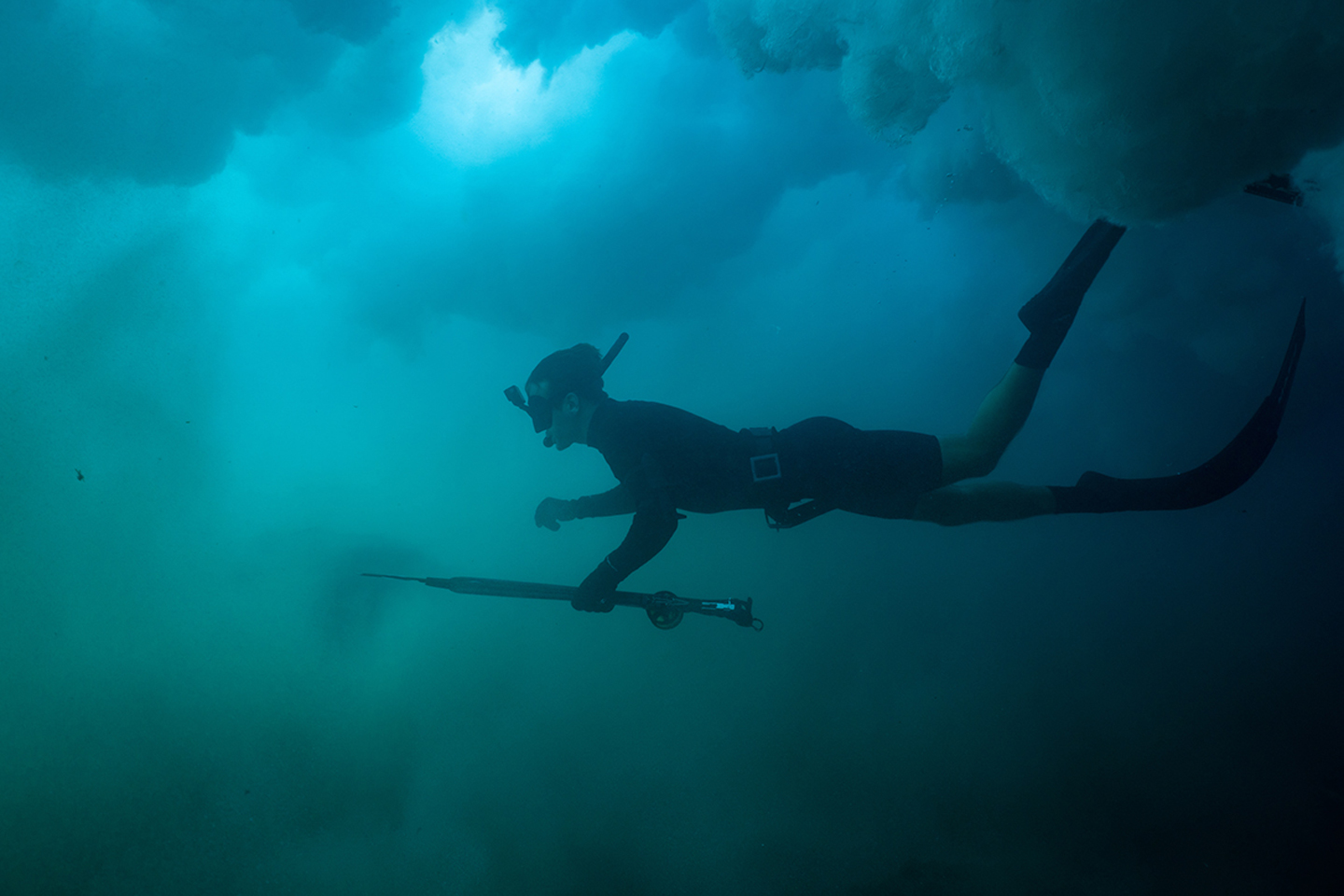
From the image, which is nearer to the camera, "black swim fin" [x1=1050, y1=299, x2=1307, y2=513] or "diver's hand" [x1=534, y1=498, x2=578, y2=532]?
"black swim fin" [x1=1050, y1=299, x2=1307, y2=513]

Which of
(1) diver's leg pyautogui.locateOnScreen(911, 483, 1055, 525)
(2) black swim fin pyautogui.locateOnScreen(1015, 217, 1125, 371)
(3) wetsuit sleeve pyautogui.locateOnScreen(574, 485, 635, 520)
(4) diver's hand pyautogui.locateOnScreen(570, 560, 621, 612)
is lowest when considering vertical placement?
(4) diver's hand pyautogui.locateOnScreen(570, 560, 621, 612)

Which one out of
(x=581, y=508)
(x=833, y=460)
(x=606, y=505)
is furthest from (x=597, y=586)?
(x=833, y=460)

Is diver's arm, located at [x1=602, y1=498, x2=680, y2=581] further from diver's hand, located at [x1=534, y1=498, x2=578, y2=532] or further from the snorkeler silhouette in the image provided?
diver's hand, located at [x1=534, y1=498, x2=578, y2=532]

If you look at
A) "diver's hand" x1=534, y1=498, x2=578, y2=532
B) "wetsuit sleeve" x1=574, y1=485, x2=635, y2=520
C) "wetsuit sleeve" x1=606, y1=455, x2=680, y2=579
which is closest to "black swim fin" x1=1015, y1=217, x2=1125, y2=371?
"wetsuit sleeve" x1=606, y1=455, x2=680, y2=579

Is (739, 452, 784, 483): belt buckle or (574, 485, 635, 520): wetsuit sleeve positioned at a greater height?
(574, 485, 635, 520): wetsuit sleeve

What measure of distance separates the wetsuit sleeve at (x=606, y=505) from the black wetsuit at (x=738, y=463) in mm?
811

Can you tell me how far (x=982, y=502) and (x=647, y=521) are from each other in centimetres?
245

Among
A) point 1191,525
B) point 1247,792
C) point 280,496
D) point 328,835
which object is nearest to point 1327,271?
point 1191,525

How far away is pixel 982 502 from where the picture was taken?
368 cm

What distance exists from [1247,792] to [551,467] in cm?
1483

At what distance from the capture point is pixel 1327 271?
970 cm

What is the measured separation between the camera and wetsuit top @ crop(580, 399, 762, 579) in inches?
123

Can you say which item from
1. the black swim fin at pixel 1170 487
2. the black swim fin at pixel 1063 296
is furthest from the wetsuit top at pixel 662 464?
the black swim fin at pixel 1170 487

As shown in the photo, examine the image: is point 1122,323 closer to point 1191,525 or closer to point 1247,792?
point 1191,525
